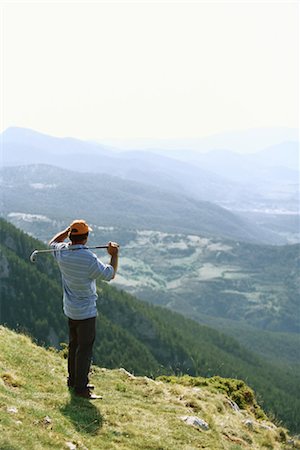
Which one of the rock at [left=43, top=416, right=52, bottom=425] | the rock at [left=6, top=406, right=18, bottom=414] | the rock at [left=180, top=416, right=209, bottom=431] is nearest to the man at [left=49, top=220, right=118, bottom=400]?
the rock at [left=43, top=416, right=52, bottom=425]

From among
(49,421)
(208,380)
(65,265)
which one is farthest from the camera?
(208,380)

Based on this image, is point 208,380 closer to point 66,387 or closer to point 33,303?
point 66,387

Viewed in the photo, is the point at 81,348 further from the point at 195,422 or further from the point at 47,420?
the point at 195,422

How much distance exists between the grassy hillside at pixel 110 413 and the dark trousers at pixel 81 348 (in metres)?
0.60

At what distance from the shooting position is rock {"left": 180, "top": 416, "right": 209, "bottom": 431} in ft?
49.4

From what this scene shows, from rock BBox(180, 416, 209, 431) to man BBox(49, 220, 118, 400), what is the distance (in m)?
3.69

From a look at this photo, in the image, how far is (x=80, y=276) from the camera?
13477 millimetres

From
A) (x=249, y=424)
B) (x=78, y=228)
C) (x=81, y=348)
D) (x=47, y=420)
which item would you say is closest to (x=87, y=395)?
(x=81, y=348)

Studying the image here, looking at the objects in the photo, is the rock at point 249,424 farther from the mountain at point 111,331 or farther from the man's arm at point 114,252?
the mountain at point 111,331

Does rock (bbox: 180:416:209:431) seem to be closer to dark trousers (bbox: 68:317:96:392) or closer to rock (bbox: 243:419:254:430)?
rock (bbox: 243:419:254:430)

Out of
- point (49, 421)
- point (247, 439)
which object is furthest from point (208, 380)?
point (49, 421)

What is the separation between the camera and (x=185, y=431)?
14.2 meters

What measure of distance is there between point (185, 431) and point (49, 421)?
14.6 feet

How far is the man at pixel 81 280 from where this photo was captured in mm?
13391
